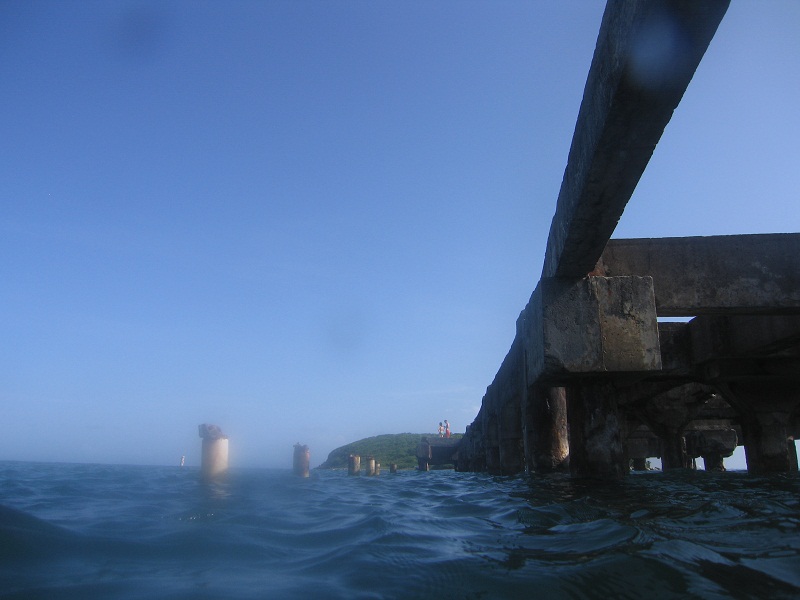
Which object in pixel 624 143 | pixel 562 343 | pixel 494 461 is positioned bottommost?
pixel 494 461

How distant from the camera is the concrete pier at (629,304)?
3.39m

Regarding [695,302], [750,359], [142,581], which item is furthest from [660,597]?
[750,359]

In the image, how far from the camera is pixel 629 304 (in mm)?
6355

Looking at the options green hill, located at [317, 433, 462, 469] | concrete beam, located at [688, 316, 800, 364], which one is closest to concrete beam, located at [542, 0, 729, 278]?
concrete beam, located at [688, 316, 800, 364]

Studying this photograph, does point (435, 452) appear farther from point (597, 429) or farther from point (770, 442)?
point (597, 429)

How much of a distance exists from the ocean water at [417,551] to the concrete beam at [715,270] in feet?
8.06

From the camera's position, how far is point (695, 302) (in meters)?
6.62

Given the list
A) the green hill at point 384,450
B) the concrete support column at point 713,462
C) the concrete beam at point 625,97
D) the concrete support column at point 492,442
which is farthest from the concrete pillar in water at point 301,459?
the green hill at point 384,450

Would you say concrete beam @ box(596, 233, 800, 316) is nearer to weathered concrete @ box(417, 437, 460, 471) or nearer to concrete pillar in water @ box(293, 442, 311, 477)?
concrete pillar in water @ box(293, 442, 311, 477)

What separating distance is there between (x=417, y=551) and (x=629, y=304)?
4.33 metres

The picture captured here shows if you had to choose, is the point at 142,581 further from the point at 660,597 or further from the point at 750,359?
the point at 750,359

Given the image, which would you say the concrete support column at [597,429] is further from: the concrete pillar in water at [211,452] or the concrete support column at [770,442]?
the concrete support column at [770,442]

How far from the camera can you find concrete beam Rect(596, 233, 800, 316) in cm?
654

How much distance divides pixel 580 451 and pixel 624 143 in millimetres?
5308
